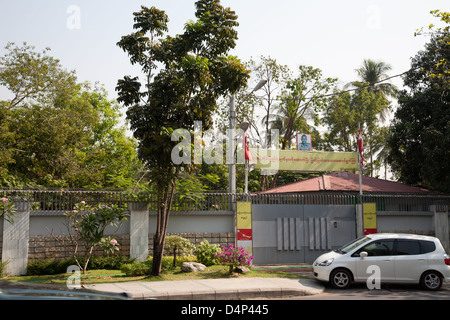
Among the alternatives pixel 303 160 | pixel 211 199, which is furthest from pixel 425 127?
pixel 211 199

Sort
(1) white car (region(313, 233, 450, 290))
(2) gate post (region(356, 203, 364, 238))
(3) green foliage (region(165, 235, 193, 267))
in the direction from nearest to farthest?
1. (1) white car (region(313, 233, 450, 290))
2. (3) green foliage (region(165, 235, 193, 267))
3. (2) gate post (region(356, 203, 364, 238))

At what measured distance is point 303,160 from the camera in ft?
68.6

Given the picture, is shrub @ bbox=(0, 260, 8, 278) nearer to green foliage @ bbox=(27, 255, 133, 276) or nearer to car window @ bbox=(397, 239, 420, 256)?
green foliage @ bbox=(27, 255, 133, 276)

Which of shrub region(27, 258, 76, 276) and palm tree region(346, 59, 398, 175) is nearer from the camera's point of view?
shrub region(27, 258, 76, 276)

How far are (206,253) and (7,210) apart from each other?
6.28 meters

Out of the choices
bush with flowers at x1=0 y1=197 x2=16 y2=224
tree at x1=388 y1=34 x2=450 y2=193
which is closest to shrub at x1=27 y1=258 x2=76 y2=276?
bush with flowers at x1=0 y1=197 x2=16 y2=224

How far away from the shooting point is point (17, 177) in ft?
68.0

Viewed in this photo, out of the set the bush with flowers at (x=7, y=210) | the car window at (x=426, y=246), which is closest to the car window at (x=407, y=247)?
the car window at (x=426, y=246)

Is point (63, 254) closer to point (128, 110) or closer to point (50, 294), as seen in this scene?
point (128, 110)

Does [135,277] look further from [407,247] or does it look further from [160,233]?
[407,247]

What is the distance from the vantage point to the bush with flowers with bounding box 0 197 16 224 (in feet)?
42.6

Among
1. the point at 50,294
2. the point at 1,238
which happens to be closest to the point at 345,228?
the point at 1,238

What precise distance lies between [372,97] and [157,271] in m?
26.3

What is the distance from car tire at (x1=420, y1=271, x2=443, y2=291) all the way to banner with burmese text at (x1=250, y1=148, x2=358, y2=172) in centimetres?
905
